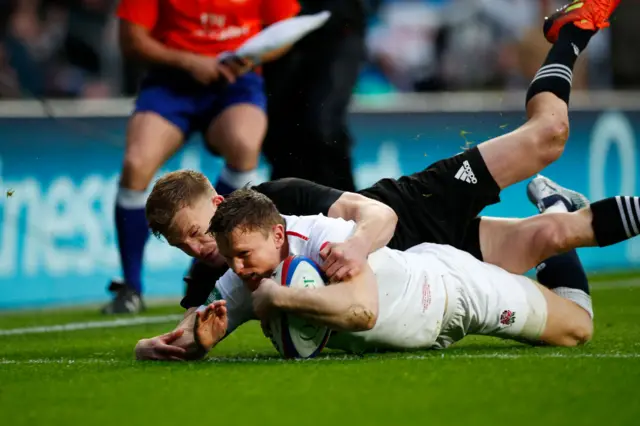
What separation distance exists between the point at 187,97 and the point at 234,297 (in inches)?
114

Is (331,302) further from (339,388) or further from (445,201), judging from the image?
(445,201)

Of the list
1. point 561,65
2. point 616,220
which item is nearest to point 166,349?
point 616,220

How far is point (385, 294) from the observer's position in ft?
13.7

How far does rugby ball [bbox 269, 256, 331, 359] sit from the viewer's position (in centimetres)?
397

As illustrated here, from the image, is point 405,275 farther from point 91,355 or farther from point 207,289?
point 91,355

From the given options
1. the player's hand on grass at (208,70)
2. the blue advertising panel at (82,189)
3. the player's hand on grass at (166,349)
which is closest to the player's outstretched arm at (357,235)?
the player's hand on grass at (166,349)

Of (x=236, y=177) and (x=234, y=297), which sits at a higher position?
(x=236, y=177)

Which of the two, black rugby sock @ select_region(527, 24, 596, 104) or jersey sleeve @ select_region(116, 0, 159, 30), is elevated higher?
jersey sleeve @ select_region(116, 0, 159, 30)

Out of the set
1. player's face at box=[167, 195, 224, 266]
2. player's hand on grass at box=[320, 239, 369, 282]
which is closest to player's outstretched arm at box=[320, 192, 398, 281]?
player's hand on grass at box=[320, 239, 369, 282]

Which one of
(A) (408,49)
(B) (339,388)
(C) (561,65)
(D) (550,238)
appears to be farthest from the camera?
(A) (408,49)

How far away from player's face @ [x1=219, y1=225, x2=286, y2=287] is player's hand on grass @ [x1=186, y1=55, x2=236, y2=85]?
2885 mm

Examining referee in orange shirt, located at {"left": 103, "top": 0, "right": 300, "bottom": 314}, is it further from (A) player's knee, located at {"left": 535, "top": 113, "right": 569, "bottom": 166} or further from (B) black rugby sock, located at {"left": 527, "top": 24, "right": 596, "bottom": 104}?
(A) player's knee, located at {"left": 535, "top": 113, "right": 569, "bottom": 166}

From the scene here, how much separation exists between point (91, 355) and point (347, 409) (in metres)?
1.93

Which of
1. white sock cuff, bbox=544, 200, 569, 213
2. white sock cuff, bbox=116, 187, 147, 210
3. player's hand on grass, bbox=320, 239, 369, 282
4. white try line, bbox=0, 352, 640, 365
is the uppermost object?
white sock cuff, bbox=116, 187, 147, 210
